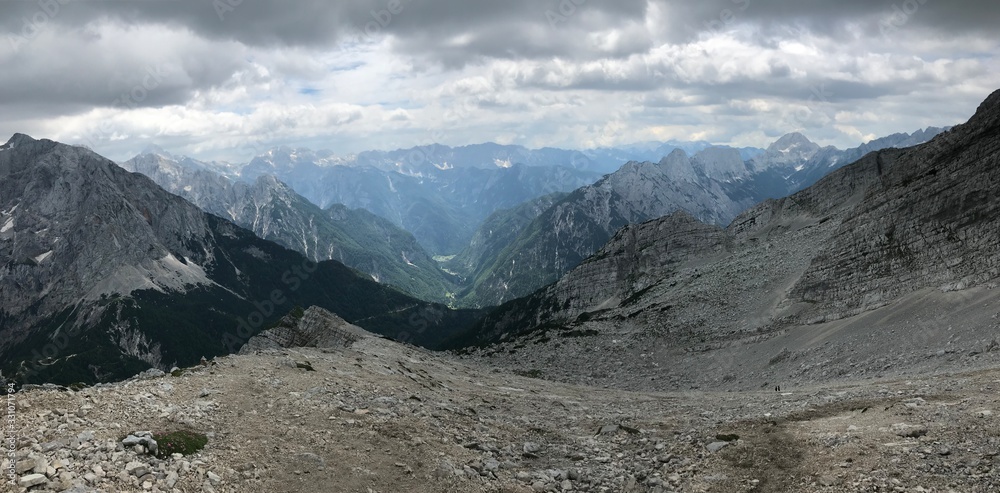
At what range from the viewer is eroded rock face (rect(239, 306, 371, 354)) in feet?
286

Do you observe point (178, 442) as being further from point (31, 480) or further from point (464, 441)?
point (464, 441)

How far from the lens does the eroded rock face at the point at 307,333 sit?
87.2 meters

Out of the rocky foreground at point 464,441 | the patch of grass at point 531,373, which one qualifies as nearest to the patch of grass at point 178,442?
the rocky foreground at point 464,441

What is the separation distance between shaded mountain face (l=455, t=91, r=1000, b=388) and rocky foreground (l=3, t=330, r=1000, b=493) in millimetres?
23276

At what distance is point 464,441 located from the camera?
99.5 feet

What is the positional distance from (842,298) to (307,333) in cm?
7497

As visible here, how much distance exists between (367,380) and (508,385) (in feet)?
81.0

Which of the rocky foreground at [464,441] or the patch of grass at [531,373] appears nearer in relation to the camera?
the rocky foreground at [464,441]

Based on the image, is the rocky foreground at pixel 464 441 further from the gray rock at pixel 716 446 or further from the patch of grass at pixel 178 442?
the patch of grass at pixel 178 442

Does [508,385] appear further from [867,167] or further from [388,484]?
[867,167]

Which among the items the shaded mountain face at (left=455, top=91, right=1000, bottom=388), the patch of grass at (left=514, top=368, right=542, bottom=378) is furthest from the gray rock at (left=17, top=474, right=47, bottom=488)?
the patch of grass at (left=514, top=368, right=542, bottom=378)

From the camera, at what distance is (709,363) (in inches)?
3189

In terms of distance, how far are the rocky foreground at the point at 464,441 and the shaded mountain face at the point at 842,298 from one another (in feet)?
76.4

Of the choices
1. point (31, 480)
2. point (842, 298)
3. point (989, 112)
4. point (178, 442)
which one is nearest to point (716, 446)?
point (178, 442)
